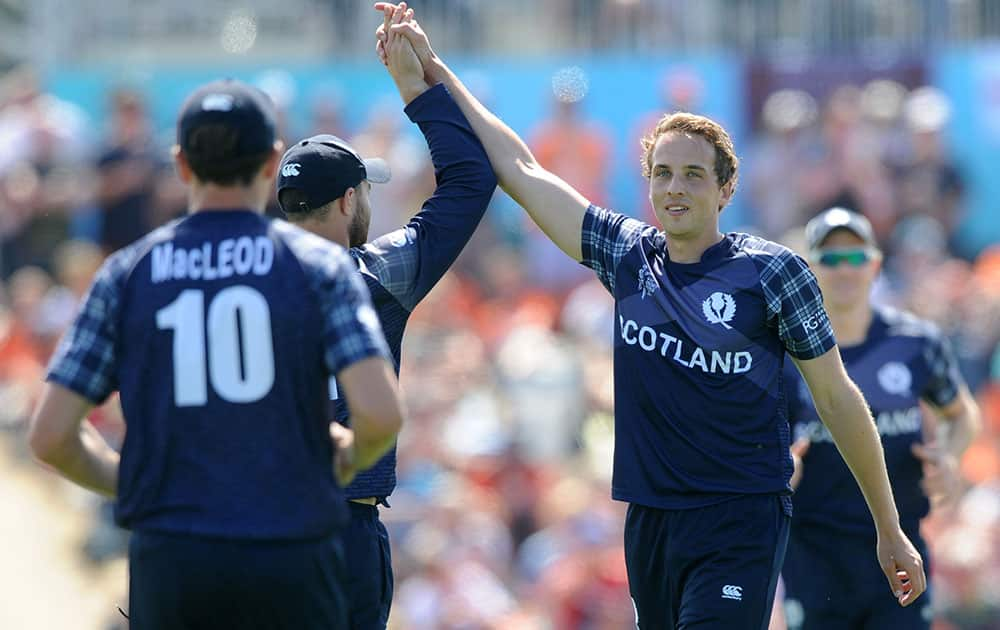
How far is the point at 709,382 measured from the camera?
5.00 metres

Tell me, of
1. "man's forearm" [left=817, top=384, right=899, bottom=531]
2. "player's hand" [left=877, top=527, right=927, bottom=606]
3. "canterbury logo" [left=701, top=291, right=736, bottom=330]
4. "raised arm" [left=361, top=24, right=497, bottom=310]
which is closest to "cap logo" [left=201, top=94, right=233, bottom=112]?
"raised arm" [left=361, top=24, right=497, bottom=310]

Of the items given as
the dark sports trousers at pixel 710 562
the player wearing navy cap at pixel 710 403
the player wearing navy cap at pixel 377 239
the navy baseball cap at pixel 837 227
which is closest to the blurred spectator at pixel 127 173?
the navy baseball cap at pixel 837 227

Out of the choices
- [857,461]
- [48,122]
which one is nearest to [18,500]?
[48,122]

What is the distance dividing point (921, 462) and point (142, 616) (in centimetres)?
377

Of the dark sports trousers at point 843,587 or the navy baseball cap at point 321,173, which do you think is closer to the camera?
the navy baseball cap at point 321,173

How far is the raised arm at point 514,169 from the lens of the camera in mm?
5371

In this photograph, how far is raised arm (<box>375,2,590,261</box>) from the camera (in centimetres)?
537

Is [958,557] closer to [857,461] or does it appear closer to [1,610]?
[857,461]

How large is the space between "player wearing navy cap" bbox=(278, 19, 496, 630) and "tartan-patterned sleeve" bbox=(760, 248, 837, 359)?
3.37 ft

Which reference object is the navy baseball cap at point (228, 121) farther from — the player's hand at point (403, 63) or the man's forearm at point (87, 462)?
the player's hand at point (403, 63)

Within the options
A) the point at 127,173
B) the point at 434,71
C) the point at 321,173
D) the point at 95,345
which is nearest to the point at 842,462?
the point at 434,71

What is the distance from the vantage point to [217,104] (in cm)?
379

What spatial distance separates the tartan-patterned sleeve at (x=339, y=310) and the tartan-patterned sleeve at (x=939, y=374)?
3.60 m

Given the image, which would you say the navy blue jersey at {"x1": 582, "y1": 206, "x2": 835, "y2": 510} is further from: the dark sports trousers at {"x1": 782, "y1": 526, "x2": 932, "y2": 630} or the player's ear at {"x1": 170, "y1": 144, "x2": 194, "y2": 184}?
the player's ear at {"x1": 170, "y1": 144, "x2": 194, "y2": 184}
